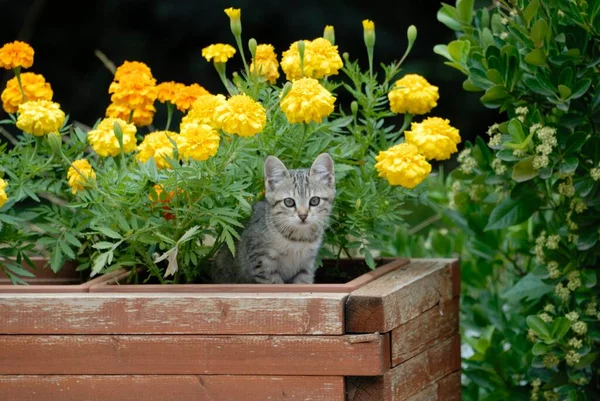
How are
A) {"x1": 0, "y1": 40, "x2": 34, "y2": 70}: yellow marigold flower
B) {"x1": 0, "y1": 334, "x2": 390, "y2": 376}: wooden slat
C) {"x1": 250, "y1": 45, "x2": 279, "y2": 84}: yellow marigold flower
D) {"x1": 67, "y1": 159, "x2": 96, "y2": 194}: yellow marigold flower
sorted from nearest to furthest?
{"x1": 0, "y1": 334, "x2": 390, "y2": 376}: wooden slat → {"x1": 67, "y1": 159, "x2": 96, "y2": 194}: yellow marigold flower → {"x1": 0, "y1": 40, "x2": 34, "y2": 70}: yellow marigold flower → {"x1": 250, "y1": 45, "x2": 279, "y2": 84}: yellow marigold flower

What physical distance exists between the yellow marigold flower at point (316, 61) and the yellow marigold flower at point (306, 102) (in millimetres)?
255

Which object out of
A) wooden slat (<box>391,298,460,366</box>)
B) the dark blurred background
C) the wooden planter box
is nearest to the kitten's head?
the wooden planter box

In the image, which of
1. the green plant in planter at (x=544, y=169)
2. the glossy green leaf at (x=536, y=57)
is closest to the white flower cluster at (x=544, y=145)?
the green plant in planter at (x=544, y=169)

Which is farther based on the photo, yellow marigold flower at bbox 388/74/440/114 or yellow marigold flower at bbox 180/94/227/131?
yellow marigold flower at bbox 388/74/440/114

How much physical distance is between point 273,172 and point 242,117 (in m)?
0.27

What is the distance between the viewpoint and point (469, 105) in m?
6.11

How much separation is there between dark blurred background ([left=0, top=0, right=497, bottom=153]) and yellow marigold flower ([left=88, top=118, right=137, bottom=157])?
10.7ft

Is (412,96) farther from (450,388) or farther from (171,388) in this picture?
(171,388)

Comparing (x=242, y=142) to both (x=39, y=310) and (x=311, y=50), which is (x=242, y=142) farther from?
(x=39, y=310)

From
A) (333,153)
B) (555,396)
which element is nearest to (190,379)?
(333,153)

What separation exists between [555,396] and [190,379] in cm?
112

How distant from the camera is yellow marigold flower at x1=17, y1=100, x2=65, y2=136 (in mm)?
2438

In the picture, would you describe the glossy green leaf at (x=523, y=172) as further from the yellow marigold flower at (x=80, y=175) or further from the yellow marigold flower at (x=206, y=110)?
the yellow marigold flower at (x=80, y=175)

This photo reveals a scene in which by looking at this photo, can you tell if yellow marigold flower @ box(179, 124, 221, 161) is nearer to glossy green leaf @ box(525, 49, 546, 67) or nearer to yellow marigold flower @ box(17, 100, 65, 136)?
yellow marigold flower @ box(17, 100, 65, 136)
